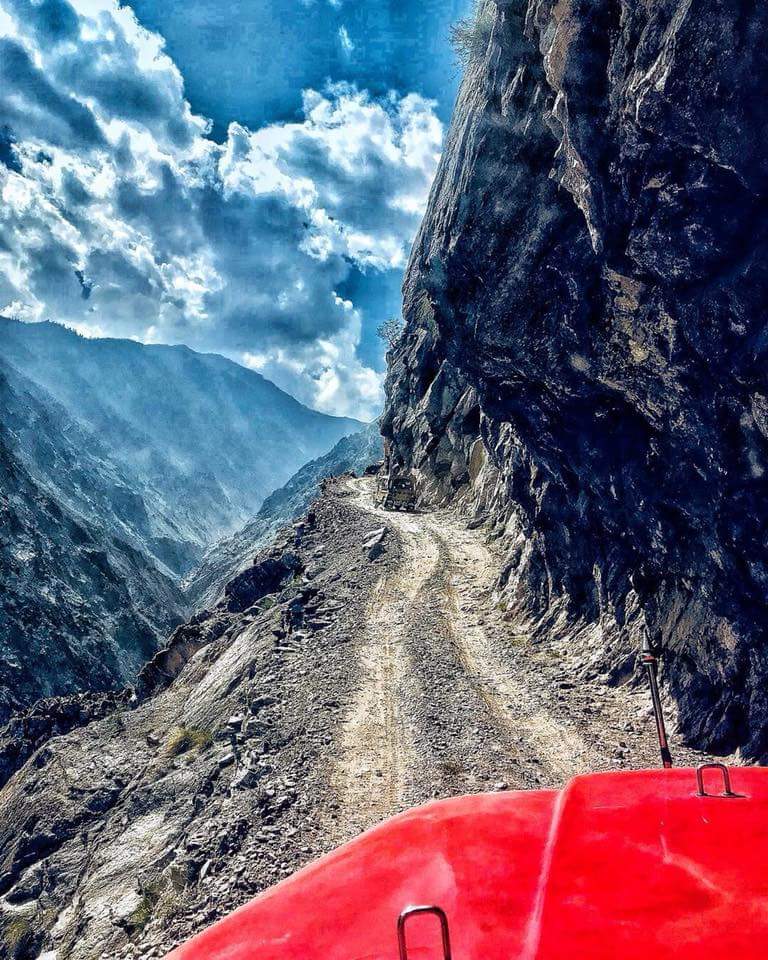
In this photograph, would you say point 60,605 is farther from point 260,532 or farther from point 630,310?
point 260,532

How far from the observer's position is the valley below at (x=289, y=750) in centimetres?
1219

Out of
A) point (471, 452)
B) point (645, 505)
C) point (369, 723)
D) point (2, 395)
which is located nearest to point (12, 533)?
point (471, 452)

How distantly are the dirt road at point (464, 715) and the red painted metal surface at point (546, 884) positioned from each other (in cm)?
804

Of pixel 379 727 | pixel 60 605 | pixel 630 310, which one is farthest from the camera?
pixel 60 605

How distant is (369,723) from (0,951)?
10.9 m

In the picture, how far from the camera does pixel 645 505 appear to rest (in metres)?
15.4

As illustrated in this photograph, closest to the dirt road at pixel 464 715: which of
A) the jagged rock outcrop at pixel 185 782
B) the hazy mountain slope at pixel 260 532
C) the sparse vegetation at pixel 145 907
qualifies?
the jagged rock outcrop at pixel 185 782

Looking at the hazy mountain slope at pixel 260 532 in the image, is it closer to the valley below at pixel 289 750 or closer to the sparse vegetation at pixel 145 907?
the valley below at pixel 289 750

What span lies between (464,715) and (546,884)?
12326 millimetres

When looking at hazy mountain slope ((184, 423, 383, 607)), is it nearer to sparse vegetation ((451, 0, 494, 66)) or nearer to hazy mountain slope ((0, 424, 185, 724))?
hazy mountain slope ((0, 424, 185, 724))

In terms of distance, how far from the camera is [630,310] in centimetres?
1327

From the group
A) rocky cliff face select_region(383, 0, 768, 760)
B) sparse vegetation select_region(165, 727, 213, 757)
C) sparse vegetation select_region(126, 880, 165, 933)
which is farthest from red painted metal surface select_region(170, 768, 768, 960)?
sparse vegetation select_region(165, 727, 213, 757)

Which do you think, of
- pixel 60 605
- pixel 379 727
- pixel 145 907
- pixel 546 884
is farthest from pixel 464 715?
pixel 60 605

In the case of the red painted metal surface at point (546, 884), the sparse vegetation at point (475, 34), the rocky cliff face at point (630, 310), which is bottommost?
the red painted metal surface at point (546, 884)
